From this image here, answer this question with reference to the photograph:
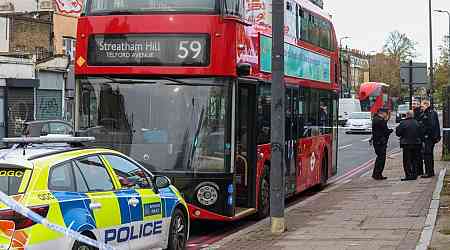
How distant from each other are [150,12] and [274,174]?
119 inches

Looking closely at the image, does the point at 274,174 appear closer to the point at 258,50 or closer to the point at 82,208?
the point at 258,50

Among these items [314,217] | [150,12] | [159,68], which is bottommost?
[314,217]

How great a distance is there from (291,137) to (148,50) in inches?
170


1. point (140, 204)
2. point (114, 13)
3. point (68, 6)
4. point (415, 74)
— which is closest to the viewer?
point (140, 204)

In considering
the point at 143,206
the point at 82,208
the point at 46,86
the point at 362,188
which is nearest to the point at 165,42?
the point at 143,206

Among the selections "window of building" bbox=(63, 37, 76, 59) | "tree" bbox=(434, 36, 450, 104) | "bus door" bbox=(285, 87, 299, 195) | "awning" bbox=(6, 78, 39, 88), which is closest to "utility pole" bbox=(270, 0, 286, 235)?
"bus door" bbox=(285, 87, 299, 195)

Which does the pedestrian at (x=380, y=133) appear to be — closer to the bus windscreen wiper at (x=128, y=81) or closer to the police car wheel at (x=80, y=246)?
the bus windscreen wiper at (x=128, y=81)

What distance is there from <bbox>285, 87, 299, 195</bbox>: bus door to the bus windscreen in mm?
3501

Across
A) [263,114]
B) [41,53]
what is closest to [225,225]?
[263,114]

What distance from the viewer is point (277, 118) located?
1120 cm

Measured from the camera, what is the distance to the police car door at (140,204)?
830 cm

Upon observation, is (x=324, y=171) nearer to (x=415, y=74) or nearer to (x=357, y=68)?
(x=415, y=74)

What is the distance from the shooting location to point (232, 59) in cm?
1106

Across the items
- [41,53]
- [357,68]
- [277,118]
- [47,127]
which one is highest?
[357,68]
